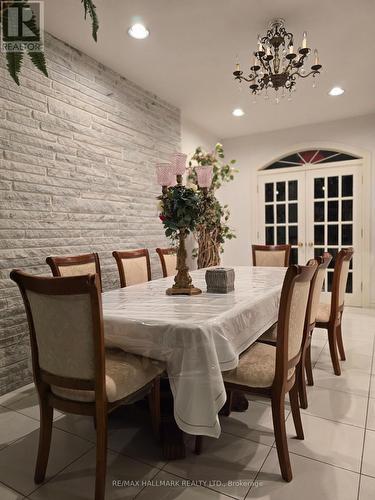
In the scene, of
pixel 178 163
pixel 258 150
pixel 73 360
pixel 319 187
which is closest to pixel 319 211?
pixel 319 187

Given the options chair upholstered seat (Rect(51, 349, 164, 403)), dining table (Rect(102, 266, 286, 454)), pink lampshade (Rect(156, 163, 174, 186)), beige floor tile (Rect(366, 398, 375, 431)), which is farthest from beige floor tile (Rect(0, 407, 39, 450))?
beige floor tile (Rect(366, 398, 375, 431))

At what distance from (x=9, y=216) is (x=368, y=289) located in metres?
4.68

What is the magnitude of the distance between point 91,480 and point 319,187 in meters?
4.80

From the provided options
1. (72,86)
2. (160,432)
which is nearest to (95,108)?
(72,86)

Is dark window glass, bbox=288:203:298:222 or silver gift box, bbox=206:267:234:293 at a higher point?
dark window glass, bbox=288:203:298:222

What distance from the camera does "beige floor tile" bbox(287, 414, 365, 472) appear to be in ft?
5.54

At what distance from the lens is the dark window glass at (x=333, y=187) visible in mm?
5043

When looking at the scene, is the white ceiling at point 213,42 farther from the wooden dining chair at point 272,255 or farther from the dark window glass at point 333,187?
the wooden dining chair at point 272,255

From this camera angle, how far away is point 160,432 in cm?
181

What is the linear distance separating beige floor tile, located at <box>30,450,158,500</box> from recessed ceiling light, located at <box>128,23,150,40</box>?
2933mm

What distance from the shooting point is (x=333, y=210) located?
510 centimetres

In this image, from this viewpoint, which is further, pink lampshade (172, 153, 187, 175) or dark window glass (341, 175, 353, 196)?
dark window glass (341, 175, 353, 196)

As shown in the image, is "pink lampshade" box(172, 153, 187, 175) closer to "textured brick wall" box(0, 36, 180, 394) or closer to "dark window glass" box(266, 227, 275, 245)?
"textured brick wall" box(0, 36, 180, 394)

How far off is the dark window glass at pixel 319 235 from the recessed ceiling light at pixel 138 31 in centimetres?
369
